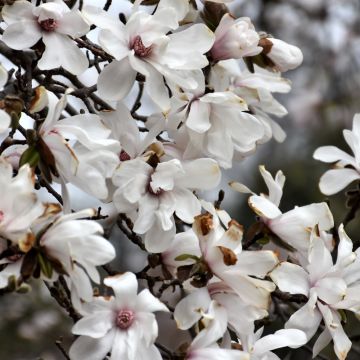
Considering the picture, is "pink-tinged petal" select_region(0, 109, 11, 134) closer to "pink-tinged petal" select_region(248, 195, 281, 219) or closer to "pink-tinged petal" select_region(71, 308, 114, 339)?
"pink-tinged petal" select_region(71, 308, 114, 339)

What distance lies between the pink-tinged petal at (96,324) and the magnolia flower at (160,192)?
104 millimetres

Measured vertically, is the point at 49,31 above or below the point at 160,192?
above

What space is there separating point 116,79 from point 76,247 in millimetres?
251

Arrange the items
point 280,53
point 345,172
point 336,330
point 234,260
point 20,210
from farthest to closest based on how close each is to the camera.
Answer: point 345,172, point 280,53, point 336,330, point 234,260, point 20,210

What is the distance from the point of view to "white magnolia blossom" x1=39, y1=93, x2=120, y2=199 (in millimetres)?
957

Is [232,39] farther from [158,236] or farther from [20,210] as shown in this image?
[20,210]

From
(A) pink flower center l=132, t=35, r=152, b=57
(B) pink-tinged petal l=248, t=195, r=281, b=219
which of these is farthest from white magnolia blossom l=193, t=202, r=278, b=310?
(A) pink flower center l=132, t=35, r=152, b=57

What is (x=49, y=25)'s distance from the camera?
3.49 feet

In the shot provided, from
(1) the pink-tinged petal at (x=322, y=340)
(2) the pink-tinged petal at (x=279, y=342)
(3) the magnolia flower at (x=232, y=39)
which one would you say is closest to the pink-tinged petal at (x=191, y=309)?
(2) the pink-tinged petal at (x=279, y=342)

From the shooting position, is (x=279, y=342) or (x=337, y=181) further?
(x=337, y=181)

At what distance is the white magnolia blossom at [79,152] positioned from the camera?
3.14 feet

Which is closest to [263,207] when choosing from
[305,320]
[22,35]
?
[305,320]

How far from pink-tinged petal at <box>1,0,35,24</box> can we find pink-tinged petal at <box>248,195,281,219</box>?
36cm

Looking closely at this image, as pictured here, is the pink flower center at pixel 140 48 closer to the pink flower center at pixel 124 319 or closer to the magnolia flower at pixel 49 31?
the magnolia flower at pixel 49 31
